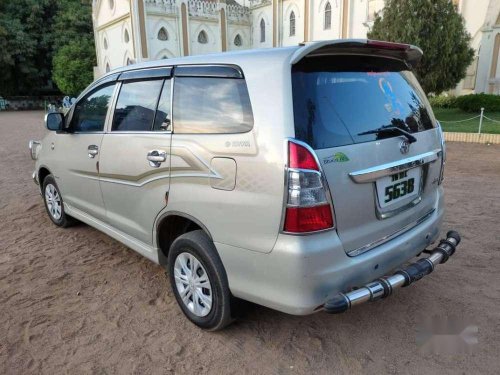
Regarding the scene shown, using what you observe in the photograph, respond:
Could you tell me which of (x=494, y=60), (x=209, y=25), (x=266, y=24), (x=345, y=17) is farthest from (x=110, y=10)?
(x=494, y=60)

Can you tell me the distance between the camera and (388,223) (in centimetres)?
264

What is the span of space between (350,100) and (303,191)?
2.40 feet

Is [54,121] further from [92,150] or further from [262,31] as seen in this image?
[262,31]

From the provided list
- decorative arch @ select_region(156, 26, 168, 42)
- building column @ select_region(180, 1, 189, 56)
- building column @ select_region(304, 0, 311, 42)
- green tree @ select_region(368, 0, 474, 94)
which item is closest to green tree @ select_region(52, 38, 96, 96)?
decorative arch @ select_region(156, 26, 168, 42)

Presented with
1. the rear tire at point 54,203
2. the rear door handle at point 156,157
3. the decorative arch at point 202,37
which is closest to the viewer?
the rear door handle at point 156,157

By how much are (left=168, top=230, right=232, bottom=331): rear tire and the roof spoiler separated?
1.32 metres

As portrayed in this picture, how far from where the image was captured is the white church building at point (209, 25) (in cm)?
3004

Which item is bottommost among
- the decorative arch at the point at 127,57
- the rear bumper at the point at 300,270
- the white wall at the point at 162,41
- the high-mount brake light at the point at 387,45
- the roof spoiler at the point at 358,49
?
the rear bumper at the point at 300,270

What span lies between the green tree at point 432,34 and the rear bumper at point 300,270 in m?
14.6

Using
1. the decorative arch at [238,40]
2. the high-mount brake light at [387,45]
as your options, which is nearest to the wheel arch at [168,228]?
the high-mount brake light at [387,45]

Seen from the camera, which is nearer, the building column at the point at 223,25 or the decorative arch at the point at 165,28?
the decorative arch at the point at 165,28

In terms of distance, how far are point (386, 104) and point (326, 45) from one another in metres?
0.67

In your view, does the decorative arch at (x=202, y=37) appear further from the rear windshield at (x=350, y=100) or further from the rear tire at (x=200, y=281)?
the rear tire at (x=200, y=281)

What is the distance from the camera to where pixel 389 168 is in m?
2.54
